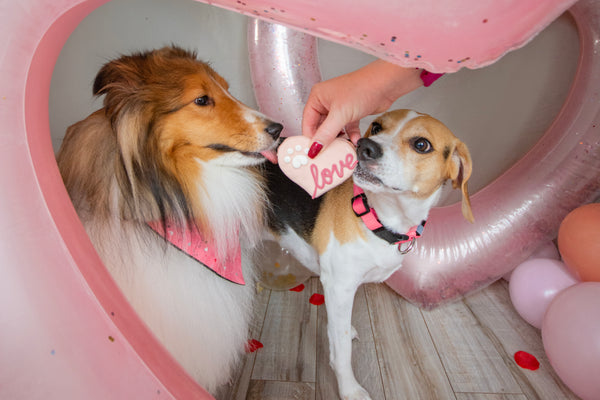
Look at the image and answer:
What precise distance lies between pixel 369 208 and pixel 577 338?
87cm

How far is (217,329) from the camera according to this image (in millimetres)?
1224

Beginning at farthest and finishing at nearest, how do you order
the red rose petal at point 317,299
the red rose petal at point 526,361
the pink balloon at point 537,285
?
the red rose petal at point 317,299 → the pink balloon at point 537,285 → the red rose petal at point 526,361

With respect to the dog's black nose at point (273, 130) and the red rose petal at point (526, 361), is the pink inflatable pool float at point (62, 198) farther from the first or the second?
the red rose petal at point (526, 361)

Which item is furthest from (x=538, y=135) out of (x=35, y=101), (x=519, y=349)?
(x=35, y=101)

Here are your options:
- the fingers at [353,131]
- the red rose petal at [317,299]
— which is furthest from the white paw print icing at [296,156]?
the red rose petal at [317,299]

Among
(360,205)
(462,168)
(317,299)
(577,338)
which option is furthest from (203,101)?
(577,338)

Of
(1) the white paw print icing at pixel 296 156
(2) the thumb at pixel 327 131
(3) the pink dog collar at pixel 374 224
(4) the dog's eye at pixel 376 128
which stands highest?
(2) the thumb at pixel 327 131

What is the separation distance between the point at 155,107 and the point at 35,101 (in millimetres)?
270

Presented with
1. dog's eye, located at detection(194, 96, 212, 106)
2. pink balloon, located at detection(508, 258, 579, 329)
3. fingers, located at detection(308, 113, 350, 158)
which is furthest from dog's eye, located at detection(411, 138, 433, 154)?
pink balloon, located at detection(508, 258, 579, 329)

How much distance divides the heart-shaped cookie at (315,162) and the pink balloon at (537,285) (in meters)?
1.20

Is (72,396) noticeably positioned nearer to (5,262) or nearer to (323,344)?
(5,262)

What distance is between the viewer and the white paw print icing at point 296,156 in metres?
1.13

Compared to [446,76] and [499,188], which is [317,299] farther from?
[446,76]

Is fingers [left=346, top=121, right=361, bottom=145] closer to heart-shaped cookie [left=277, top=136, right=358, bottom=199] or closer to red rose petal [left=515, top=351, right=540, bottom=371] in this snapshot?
heart-shaped cookie [left=277, top=136, right=358, bottom=199]
